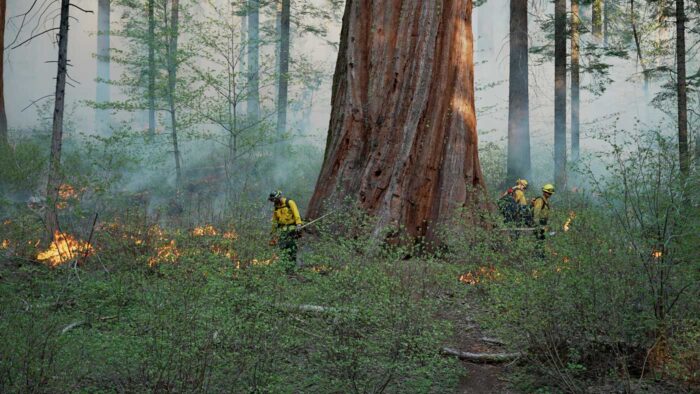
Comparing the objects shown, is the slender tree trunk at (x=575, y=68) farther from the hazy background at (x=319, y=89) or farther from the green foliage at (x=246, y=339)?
the green foliage at (x=246, y=339)

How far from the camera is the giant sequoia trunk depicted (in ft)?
36.7

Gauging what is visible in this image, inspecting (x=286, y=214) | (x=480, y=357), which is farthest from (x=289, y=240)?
(x=480, y=357)

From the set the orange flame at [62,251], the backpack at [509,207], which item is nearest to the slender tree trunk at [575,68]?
the backpack at [509,207]

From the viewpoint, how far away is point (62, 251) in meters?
9.48

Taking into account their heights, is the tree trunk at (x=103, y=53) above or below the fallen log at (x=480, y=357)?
above

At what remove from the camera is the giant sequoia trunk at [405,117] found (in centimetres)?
1117

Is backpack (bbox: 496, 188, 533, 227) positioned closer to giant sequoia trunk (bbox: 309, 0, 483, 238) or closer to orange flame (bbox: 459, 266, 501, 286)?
giant sequoia trunk (bbox: 309, 0, 483, 238)

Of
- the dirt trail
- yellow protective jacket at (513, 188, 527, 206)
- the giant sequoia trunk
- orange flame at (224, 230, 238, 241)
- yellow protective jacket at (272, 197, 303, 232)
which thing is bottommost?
the dirt trail

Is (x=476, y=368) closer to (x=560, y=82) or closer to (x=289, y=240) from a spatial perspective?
(x=289, y=240)

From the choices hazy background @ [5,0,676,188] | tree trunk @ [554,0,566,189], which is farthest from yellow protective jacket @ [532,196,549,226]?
hazy background @ [5,0,676,188]

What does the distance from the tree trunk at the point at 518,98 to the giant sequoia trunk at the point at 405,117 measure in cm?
624

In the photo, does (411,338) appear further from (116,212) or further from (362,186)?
(116,212)

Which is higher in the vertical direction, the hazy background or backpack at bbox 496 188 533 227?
the hazy background

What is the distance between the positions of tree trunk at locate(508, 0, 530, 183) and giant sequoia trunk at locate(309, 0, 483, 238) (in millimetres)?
6240
